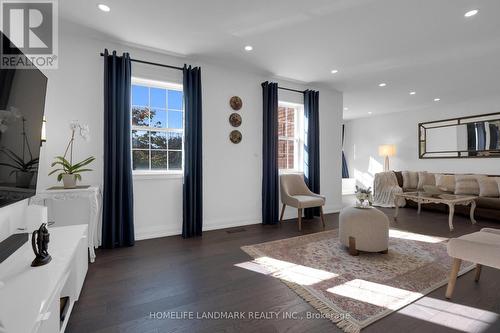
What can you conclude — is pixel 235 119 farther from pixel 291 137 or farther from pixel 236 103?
pixel 291 137

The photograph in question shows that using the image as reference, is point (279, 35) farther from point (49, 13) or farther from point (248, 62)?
point (49, 13)

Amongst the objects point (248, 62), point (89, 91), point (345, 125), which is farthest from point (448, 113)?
point (89, 91)

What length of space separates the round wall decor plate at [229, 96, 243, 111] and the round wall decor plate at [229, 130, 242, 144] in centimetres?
40

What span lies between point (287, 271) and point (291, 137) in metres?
3.06

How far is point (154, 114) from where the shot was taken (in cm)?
354

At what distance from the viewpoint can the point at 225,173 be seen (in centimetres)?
396

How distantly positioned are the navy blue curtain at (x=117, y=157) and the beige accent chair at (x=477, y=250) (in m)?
3.39

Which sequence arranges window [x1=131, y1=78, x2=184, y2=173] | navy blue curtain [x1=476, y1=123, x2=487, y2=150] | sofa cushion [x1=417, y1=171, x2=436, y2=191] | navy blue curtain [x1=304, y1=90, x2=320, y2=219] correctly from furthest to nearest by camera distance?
sofa cushion [x1=417, y1=171, x2=436, y2=191]
navy blue curtain [x1=476, y1=123, x2=487, y2=150]
navy blue curtain [x1=304, y1=90, x2=320, y2=219]
window [x1=131, y1=78, x2=184, y2=173]

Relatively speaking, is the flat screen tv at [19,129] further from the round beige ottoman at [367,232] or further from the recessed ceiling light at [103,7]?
the round beige ottoman at [367,232]

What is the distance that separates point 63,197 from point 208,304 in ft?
6.11

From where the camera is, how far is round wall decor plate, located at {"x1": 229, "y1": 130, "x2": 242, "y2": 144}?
3984 millimetres

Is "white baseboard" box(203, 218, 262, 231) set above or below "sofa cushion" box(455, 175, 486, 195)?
below

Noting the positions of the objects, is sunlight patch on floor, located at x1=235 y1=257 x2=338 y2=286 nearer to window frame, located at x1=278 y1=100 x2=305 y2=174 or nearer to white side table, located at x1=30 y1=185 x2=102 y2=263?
white side table, located at x1=30 y1=185 x2=102 y2=263

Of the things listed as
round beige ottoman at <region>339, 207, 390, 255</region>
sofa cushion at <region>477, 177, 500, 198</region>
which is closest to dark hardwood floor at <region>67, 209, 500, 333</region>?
round beige ottoman at <region>339, 207, 390, 255</region>
